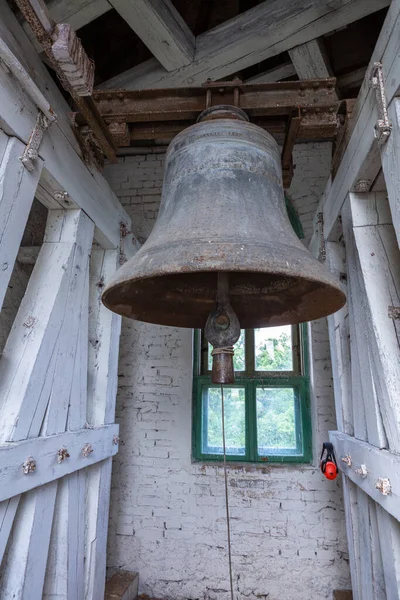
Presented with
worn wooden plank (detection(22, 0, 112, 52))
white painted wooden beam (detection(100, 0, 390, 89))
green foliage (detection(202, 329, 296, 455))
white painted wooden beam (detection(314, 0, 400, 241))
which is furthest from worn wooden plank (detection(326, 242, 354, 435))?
worn wooden plank (detection(22, 0, 112, 52))

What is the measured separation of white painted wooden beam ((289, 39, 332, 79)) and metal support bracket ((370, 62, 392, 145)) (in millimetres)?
A: 1252

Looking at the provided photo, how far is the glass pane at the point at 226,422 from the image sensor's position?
8.14ft

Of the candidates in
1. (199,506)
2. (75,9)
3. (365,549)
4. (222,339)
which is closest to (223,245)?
(222,339)

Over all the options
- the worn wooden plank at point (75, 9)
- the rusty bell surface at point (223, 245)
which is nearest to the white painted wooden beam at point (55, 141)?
the rusty bell surface at point (223, 245)

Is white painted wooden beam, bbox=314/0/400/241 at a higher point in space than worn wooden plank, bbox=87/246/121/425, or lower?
higher

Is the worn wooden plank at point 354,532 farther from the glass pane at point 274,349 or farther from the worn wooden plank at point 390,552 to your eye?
the glass pane at point 274,349

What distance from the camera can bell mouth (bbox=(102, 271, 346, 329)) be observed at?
1.35 m

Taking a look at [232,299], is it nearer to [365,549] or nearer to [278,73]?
[365,549]

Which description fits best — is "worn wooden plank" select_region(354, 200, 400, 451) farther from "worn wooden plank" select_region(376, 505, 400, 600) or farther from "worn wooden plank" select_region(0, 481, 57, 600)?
"worn wooden plank" select_region(0, 481, 57, 600)

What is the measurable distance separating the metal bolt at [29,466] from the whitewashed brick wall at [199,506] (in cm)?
142

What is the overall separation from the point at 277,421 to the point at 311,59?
2.14 m

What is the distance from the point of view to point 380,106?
3.47ft

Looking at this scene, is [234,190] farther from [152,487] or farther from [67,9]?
[152,487]

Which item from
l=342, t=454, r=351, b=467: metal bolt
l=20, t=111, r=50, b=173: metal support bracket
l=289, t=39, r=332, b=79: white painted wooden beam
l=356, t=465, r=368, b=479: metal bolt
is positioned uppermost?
l=289, t=39, r=332, b=79: white painted wooden beam
